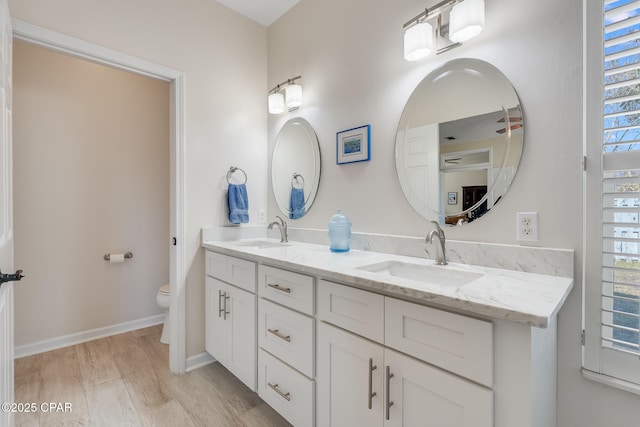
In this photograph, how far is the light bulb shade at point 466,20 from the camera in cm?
125

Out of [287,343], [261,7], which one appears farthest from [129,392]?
[261,7]

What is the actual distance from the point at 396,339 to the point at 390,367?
4.0 inches

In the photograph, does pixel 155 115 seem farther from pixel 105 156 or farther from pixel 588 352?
pixel 588 352

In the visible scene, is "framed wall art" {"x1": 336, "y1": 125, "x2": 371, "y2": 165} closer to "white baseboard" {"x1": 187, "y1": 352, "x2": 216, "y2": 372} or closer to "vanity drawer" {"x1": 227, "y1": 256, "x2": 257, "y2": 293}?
"vanity drawer" {"x1": 227, "y1": 256, "x2": 257, "y2": 293}

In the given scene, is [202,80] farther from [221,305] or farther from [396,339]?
[396,339]

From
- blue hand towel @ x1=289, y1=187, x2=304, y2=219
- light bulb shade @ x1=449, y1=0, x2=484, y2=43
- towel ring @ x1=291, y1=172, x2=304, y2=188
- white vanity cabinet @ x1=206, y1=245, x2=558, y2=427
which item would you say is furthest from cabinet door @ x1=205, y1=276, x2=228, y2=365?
light bulb shade @ x1=449, y1=0, x2=484, y2=43

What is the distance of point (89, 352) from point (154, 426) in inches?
48.3

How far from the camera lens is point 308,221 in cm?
222

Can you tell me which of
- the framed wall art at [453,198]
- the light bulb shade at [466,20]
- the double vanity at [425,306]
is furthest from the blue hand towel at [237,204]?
the light bulb shade at [466,20]

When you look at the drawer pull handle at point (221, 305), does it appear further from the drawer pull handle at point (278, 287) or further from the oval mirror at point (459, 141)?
the oval mirror at point (459, 141)

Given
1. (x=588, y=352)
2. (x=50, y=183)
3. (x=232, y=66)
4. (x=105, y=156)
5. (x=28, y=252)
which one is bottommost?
(x=588, y=352)

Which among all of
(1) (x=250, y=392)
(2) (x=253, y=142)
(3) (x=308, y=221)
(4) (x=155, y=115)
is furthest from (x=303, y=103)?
(1) (x=250, y=392)

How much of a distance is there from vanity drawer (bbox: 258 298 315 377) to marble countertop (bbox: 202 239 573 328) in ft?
0.74

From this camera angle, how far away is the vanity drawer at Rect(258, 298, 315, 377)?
133 cm
